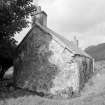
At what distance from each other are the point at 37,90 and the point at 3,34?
704cm

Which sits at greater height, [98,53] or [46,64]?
[98,53]

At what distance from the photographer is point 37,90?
16.2m

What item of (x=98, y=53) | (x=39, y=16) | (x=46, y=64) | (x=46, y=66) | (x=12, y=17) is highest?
(x=39, y=16)

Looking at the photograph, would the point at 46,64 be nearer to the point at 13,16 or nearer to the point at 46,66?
the point at 46,66

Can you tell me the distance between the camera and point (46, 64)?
1622cm

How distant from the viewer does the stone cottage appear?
49.6 ft

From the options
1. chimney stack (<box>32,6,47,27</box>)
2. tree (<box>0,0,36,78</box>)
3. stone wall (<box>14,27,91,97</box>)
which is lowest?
stone wall (<box>14,27,91,97</box>)

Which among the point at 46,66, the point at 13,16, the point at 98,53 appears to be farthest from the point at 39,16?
the point at 98,53

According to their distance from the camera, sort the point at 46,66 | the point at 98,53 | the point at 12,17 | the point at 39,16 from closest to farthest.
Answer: the point at 12,17
the point at 46,66
the point at 39,16
the point at 98,53

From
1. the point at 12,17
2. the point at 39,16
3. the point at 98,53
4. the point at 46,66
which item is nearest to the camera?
the point at 12,17

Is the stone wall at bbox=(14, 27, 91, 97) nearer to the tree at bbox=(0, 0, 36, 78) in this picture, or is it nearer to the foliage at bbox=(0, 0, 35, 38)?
the tree at bbox=(0, 0, 36, 78)

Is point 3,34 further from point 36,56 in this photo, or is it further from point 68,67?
point 68,67

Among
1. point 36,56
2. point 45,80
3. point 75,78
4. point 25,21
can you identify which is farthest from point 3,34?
point 75,78

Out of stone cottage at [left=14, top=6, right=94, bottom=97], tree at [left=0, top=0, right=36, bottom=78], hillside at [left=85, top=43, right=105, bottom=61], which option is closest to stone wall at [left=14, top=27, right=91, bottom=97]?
stone cottage at [left=14, top=6, right=94, bottom=97]
